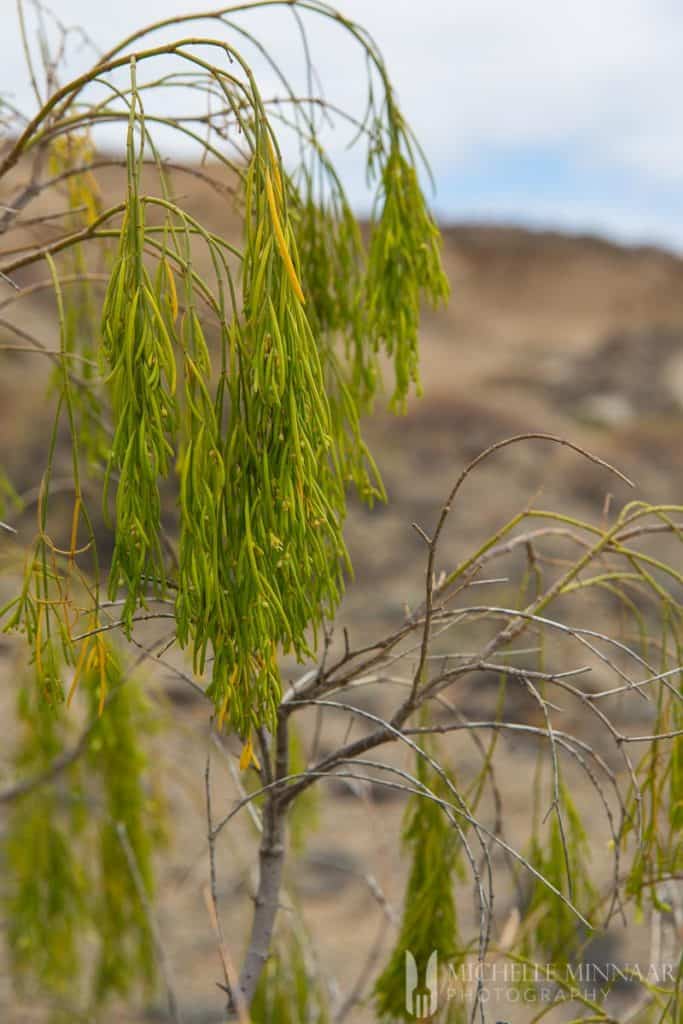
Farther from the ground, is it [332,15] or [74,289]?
[332,15]

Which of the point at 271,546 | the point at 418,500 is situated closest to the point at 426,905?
the point at 271,546

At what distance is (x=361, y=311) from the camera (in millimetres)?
1688

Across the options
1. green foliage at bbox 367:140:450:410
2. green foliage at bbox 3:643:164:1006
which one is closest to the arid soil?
green foliage at bbox 3:643:164:1006

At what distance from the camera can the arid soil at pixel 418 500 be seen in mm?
4680

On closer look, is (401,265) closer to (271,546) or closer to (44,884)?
(271,546)

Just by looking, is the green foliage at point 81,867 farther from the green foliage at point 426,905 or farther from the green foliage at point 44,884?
the green foliage at point 426,905

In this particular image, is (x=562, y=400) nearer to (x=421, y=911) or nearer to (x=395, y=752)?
(x=395, y=752)

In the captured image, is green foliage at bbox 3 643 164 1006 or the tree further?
green foliage at bbox 3 643 164 1006

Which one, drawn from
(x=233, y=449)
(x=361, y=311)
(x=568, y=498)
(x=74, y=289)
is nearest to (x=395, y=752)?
(x=568, y=498)

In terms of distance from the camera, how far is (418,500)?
8789 millimetres

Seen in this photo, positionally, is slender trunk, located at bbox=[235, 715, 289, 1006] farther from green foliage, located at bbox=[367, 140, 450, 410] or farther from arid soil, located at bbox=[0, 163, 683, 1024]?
green foliage, located at bbox=[367, 140, 450, 410]

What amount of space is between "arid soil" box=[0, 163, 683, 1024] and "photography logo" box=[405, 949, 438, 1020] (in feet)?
0.52

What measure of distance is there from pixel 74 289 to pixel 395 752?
4858 millimetres

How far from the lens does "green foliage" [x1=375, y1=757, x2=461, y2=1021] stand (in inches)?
69.3
